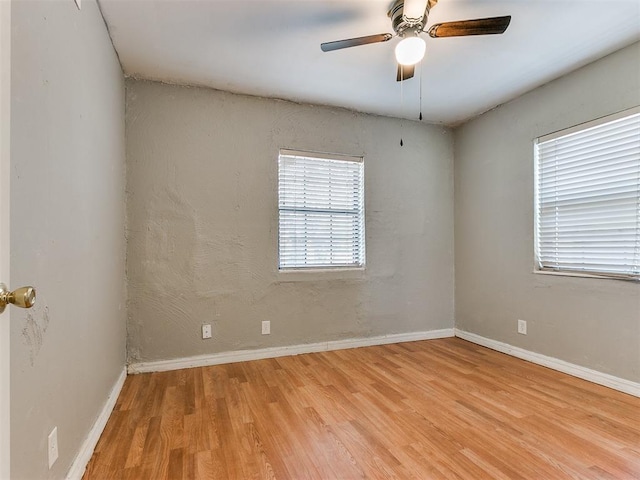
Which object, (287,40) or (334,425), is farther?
(287,40)

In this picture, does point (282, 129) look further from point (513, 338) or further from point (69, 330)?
point (513, 338)

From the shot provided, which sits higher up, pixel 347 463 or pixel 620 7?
pixel 620 7

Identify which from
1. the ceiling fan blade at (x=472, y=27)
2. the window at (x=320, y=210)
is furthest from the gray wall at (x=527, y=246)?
the ceiling fan blade at (x=472, y=27)

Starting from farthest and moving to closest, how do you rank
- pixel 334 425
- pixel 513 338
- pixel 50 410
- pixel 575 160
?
pixel 513 338, pixel 575 160, pixel 334 425, pixel 50 410

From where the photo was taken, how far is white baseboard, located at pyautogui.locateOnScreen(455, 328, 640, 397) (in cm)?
241

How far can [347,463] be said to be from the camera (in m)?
1.64

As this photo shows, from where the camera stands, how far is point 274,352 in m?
3.22

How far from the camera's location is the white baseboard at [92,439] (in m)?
1.49

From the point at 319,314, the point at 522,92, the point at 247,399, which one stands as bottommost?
the point at 247,399

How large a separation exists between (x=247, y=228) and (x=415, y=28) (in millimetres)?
2078

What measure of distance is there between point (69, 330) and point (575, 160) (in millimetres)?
3668

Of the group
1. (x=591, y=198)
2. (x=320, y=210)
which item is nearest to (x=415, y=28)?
(x=320, y=210)

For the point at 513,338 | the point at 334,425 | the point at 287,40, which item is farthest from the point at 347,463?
the point at 287,40
